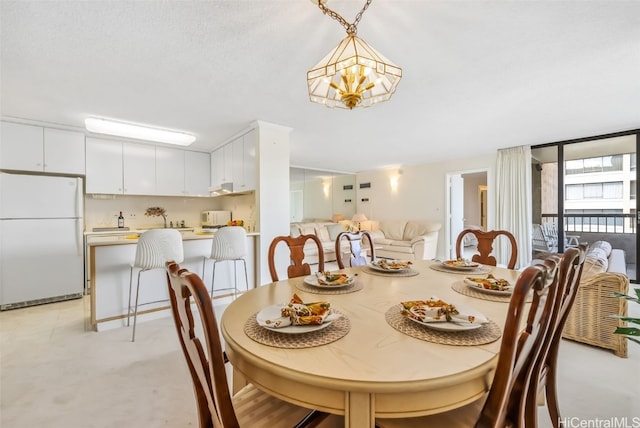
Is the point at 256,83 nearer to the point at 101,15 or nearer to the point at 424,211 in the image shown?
the point at 101,15

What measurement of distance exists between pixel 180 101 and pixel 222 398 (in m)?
2.90

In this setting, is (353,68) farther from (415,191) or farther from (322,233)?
(415,191)

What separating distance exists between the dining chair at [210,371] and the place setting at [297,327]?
0.17m

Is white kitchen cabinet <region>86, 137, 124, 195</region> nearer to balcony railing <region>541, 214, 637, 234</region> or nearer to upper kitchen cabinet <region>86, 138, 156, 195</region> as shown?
upper kitchen cabinet <region>86, 138, 156, 195</region>

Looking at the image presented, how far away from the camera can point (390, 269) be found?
69.4 inches

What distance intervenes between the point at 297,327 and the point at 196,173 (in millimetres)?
4625

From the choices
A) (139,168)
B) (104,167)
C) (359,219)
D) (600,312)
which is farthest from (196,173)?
(600,312)

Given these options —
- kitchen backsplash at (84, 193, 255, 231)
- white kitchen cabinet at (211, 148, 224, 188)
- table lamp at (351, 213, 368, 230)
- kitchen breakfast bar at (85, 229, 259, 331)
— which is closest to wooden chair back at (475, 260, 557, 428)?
kitchen breakfast bar at (85, 229, 259, 331)

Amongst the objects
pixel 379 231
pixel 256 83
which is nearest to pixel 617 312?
pixel 256 83

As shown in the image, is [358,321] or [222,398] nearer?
[222,398]

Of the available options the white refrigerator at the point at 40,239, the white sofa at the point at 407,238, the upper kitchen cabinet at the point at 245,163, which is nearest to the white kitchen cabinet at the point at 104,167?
the white refrigerator at the point at 40,239

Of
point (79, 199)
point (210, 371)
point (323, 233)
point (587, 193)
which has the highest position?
point (587, 193)

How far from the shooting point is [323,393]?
695 millimetres

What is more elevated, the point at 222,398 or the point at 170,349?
the point at 222,398
